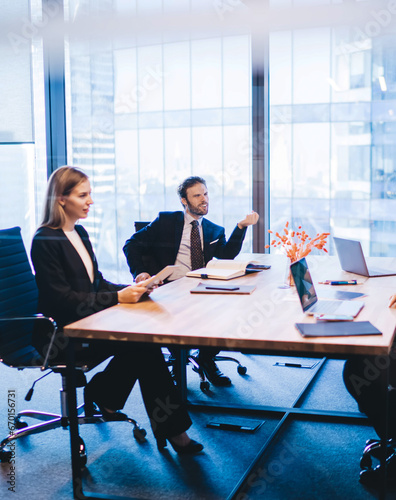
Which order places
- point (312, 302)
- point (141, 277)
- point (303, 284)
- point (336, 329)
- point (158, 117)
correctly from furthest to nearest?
point (158, 117)
point (141, 277)
point (312, 302)
point (303, 284)
point (336, 329)

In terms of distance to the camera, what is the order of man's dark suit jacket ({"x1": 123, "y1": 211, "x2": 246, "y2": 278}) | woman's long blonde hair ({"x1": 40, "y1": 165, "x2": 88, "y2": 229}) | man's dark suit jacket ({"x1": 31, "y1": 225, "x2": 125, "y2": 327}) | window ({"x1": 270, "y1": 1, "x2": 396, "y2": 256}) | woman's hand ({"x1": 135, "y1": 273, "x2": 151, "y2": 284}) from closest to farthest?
man's dark suit jacket ({"x1": 31, "y1": 225, "x2": 125, "y2": 327}), woman's long blonde hair ({"x1": 40, "y1": 165, "x2": 88, "y2": 229}), woman's hand ({"x1": 135, "y1": 273, "x2": 151, "y2": 284}), man's dark suit jacket ({"x1": 123, "y1": 211, "x2": 246, "y2": 278}), window ({"x1": 270, "y1": 1, "x2": 396, "y2": 256})

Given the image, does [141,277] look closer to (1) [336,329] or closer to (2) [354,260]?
(2) [354,260]

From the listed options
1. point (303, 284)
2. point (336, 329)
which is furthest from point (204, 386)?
point (336, 329)

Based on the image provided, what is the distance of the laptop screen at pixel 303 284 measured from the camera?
2.34 metres

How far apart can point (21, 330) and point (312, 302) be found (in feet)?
4.48

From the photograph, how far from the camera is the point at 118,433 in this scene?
9.71ft

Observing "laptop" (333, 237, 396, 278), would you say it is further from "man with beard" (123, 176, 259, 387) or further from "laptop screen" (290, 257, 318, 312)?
"laptop screen" (290, 257, 318, 312)

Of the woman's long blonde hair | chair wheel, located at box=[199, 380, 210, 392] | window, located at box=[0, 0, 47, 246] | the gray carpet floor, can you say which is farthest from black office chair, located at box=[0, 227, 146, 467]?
window, located at box=[0, 0, 47, 246]

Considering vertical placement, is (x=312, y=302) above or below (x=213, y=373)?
above

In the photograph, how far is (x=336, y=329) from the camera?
2.08 meters

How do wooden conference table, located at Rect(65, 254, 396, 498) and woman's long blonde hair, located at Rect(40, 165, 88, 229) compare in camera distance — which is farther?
woman's long blonde hair, located at Rect(40, 165, 88, 229)

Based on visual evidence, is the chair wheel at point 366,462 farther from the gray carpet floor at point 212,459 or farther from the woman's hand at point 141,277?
the woman's hand at point 141,277

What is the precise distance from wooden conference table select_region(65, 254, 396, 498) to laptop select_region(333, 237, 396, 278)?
27 centimetres

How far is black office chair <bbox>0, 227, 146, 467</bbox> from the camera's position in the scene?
2.65 metres
